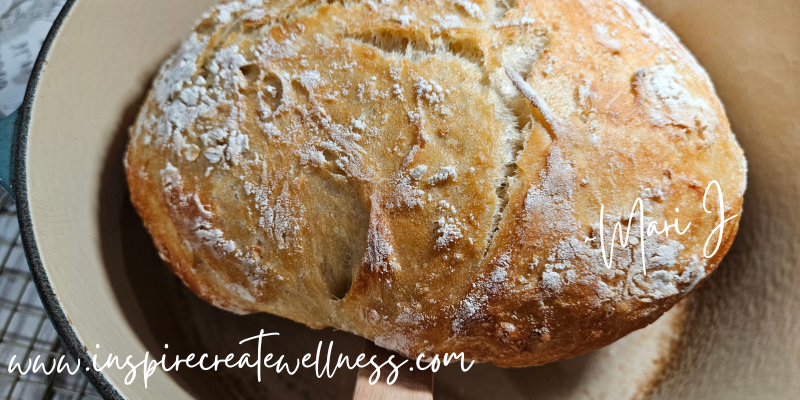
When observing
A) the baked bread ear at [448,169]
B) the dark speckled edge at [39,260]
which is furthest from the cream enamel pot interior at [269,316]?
the baked bread ear at [448,169]

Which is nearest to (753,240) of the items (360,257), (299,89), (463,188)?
(463,188)

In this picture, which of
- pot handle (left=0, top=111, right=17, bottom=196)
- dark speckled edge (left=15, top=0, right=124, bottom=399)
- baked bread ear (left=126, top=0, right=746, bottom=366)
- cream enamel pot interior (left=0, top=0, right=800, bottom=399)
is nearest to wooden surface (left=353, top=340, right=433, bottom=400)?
baked bread ear (left=126, top=0, right=746, bottom=366)

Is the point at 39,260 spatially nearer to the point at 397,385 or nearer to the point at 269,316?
the point at 269,316

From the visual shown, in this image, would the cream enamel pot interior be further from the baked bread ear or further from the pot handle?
the baked bread ear

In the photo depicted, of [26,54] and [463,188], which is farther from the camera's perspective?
[26,54]

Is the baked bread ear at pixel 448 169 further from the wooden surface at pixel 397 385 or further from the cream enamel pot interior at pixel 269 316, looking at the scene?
the cream enamel pot interior at pixel 269 316

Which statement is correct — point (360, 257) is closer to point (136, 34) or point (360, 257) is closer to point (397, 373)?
point (397, 373)

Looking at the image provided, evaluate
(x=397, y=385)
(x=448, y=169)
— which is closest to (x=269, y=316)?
(x=397, y=385)
